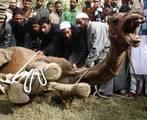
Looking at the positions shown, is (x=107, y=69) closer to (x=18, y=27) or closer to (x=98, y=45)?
(x=98, y=45)

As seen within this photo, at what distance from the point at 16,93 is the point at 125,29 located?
5.10 feet

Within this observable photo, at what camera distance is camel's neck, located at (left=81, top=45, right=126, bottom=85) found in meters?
5.48

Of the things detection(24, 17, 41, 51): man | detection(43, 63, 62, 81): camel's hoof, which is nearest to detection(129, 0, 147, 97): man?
detection(24, 17, 41, 51): man

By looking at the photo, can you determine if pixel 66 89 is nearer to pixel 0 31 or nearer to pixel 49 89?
pixel 49 89

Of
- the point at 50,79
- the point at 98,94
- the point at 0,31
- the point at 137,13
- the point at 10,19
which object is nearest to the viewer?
the point at 137,13

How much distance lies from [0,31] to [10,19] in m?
1.38

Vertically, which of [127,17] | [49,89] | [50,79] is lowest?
[49,89]

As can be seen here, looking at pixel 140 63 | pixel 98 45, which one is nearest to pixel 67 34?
pixel 98 45

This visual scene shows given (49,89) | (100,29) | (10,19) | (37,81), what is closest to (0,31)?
(10,19)

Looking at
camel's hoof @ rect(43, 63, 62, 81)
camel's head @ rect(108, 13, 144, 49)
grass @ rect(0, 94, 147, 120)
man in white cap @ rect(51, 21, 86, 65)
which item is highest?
camel's head @ rect(108, 13, 144, 49)

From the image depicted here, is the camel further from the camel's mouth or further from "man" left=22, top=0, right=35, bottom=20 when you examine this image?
"man" left=22, top=0, right=35, bottom=20

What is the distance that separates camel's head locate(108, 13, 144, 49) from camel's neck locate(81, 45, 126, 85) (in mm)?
153

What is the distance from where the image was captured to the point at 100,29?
7879 millimetres

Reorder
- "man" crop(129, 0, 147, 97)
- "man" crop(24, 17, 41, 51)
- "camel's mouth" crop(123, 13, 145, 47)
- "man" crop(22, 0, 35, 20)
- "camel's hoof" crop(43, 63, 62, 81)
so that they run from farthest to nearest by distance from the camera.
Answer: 1. "man" crop(22, 0, 35, 20)
2. "man" crop(24, 17, 41, 51)
3. "man" crop(129, 0, 147, 97)
4. "camel's hoof" crop(43, 63, 62, 81)
5. "camel's mouth" crop(123, 13, 145, 47)
